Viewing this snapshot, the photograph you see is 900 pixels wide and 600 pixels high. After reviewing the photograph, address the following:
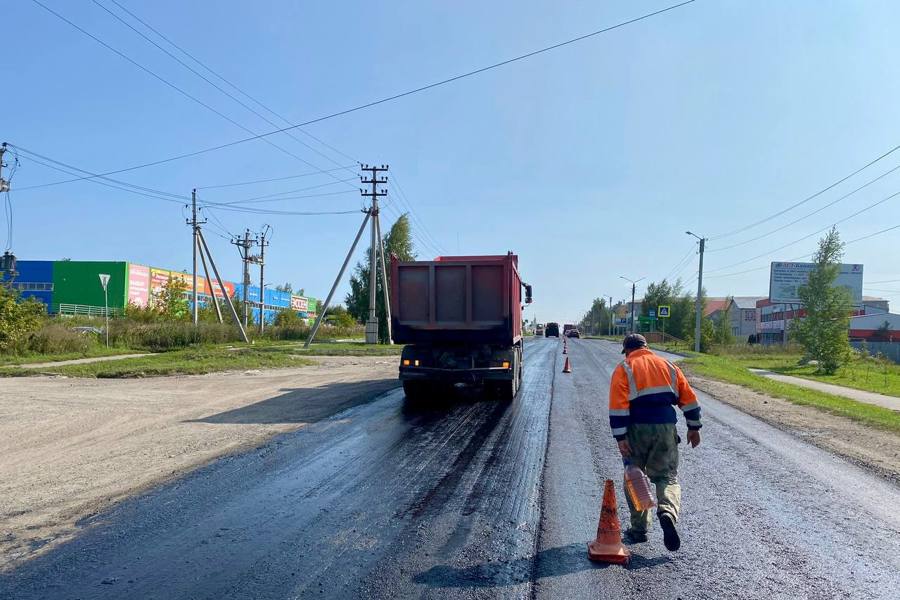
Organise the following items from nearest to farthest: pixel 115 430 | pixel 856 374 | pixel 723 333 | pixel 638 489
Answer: pixel 638 489, pixel 115 430, pixel 856 374, pixel 723 333

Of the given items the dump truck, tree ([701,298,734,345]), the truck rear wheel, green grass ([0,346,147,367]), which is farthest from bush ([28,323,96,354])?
tree ([701,298,734,345])

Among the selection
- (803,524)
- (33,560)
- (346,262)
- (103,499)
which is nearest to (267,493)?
(103,499)

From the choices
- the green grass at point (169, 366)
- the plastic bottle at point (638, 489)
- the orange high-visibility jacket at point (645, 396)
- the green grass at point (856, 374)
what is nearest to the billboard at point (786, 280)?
the green grass at point (856, 374)

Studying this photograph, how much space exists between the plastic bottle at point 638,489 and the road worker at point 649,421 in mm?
124

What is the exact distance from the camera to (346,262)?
40.0 meters

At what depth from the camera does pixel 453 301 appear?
43.8 feet

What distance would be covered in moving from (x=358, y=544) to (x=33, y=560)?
7.40 feet

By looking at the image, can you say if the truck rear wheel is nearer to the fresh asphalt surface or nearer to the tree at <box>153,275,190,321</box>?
the fresh asphalt surface

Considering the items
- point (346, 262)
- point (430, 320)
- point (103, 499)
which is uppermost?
point (346, 262)

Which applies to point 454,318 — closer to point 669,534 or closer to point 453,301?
point 453,301

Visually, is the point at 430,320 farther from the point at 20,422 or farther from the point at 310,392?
the point at 20,422

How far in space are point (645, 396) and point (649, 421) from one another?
20cm

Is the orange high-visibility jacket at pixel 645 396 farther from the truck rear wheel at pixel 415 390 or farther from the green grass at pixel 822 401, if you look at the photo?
the truck rear wheel at pixel 415 390

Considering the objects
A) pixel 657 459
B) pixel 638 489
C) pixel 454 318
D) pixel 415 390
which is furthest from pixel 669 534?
pixel 415 390
